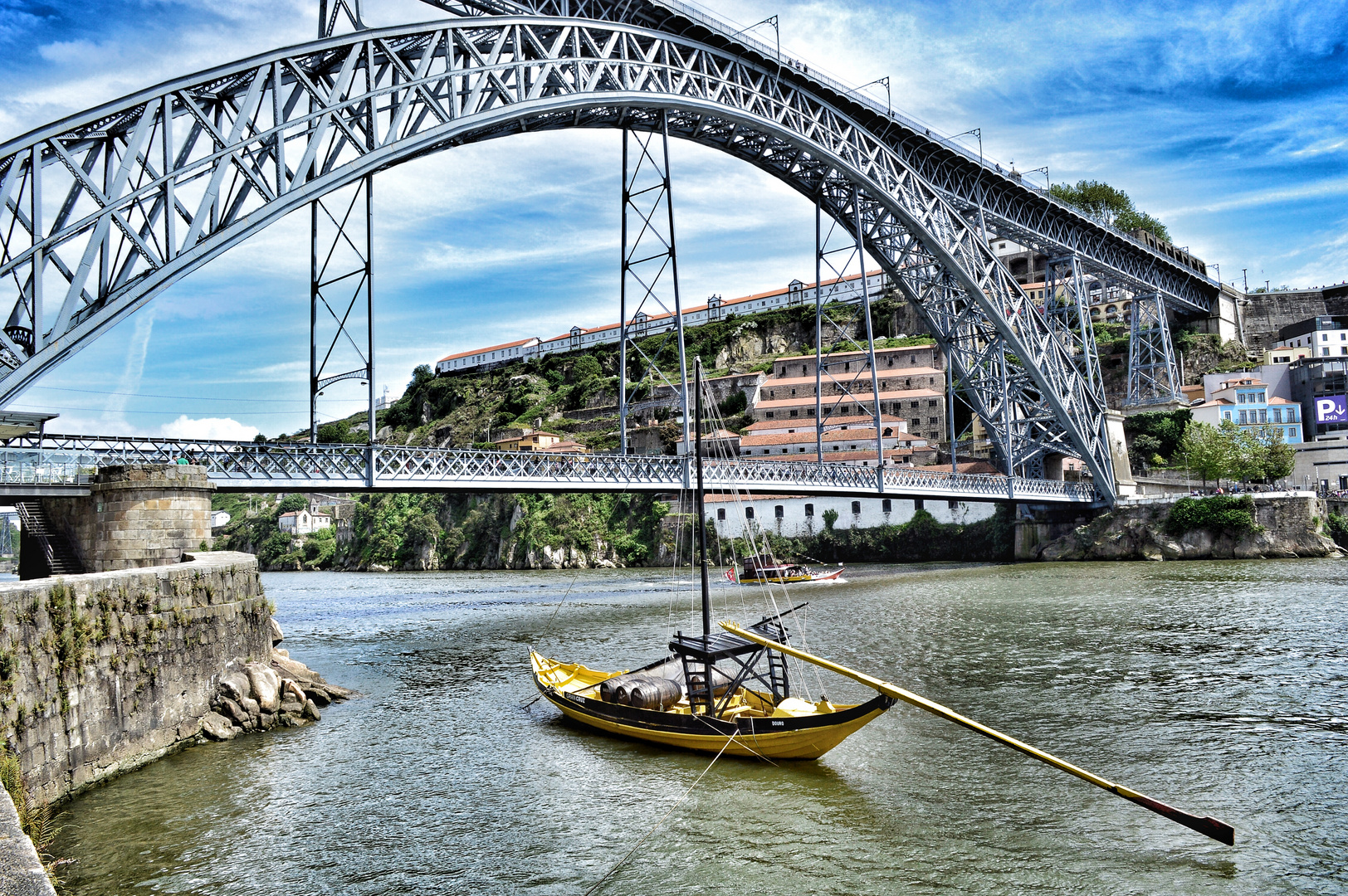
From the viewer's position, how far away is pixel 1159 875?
9867mm

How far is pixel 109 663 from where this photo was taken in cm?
1304

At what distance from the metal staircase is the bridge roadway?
88 cm

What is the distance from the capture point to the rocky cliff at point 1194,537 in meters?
49.5

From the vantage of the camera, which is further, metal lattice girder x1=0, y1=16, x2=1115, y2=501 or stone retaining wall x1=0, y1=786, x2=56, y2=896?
metal lattice girder x1=0, y1=16, x2=1115, y2=501

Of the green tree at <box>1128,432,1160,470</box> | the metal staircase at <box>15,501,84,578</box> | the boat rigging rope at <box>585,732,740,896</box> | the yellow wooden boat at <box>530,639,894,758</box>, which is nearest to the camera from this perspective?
the boat rigging rope at <box>585,732,740,896</box>

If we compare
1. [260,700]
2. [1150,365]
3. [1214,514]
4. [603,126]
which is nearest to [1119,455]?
[1214,514]

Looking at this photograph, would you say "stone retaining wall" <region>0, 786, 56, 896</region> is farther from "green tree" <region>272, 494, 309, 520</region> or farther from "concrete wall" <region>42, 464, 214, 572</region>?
"green tree" <region>272, 494, 309, 520</region>

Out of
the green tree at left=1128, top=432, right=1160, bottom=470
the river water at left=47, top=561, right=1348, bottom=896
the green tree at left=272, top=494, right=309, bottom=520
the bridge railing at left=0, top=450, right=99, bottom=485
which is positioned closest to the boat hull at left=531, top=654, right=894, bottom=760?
the river water at left=47, top=561, right=1348, bottom=896

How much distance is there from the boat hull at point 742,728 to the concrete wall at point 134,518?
9.48 meters

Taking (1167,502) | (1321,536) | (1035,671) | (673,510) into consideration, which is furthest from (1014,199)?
(1035,671)

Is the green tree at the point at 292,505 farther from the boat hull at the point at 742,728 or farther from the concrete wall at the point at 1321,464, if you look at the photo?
the boat hull at the point at 742,728

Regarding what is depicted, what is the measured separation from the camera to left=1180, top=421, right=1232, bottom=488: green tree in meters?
57.9

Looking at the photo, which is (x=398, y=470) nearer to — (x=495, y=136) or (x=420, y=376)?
(x=495, y=136)

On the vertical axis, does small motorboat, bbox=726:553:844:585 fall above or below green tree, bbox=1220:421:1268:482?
below
